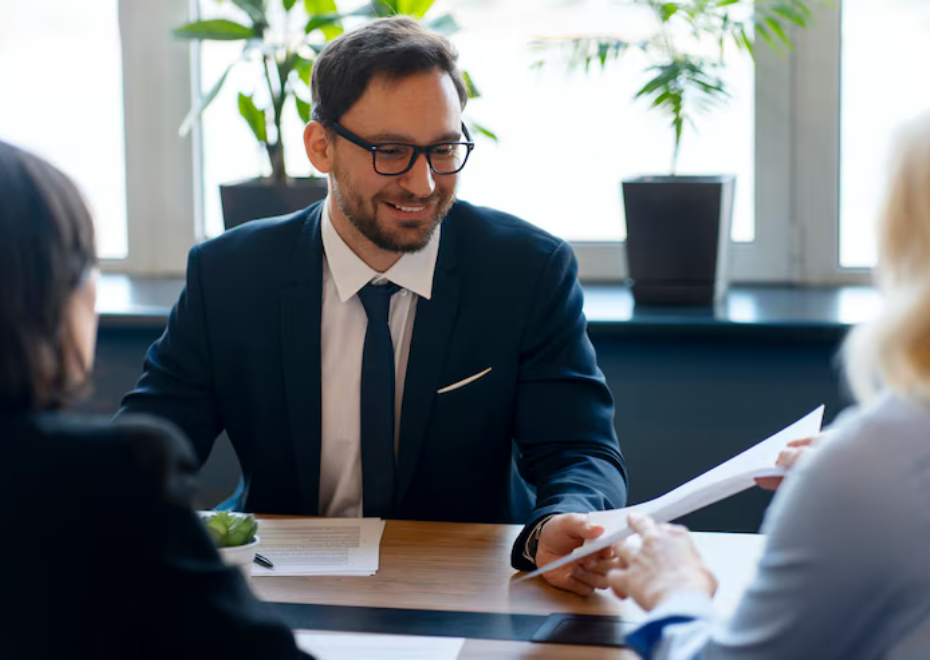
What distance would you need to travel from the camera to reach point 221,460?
8.76 feet

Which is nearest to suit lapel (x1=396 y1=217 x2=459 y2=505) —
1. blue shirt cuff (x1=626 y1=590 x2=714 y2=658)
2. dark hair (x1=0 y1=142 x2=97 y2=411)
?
blue shirt cuff (x1=626 y1=590 x2=714 y2=658)

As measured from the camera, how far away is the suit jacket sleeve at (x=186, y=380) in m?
Answer: 1.79

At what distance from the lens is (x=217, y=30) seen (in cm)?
261

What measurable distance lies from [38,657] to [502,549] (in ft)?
2.45

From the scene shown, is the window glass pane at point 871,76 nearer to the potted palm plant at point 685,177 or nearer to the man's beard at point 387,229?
the potted palm plant at point 685,177

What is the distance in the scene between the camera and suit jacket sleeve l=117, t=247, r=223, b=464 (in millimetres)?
1793

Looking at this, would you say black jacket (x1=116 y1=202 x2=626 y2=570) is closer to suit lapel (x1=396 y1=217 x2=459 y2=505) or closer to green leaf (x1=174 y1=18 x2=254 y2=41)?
suit lapel (x1=396 y1=217 x2=459 y2=505)

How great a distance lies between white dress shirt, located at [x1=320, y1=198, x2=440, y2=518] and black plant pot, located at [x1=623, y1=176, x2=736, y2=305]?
2.46ft

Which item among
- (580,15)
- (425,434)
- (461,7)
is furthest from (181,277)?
(425,434)

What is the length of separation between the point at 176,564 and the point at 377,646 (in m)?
0.38

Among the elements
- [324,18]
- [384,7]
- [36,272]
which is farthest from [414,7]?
[36,272]

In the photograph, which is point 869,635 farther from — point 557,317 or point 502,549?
point 557,317


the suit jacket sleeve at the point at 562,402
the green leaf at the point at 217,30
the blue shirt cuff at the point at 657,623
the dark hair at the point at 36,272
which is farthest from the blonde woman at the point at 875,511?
the green leaf at the point at 217,30

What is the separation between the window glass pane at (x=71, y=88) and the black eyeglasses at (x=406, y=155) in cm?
143
